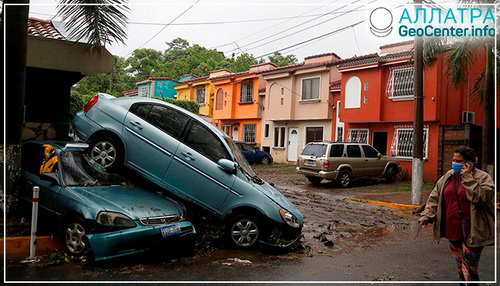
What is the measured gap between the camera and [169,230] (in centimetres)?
530

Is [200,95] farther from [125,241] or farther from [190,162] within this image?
[125,241]

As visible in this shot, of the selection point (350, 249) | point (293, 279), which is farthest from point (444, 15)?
point (293, 279)

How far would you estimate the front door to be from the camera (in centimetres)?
2458

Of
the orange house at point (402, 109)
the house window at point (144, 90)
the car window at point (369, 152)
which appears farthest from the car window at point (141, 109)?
the orange house at point (402, 109)

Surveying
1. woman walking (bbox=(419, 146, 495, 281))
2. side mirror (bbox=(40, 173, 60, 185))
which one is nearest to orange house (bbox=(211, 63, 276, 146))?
side mirror (bbox=(40, 173, 60, 185))

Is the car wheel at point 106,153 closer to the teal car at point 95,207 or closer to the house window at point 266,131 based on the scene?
the teal car at point 95,207

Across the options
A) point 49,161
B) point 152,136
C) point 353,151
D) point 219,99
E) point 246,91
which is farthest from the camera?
point 219,99

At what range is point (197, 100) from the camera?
28391mm

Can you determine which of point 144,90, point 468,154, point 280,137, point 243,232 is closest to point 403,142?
point 280,137

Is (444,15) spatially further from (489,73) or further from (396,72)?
(396,72)

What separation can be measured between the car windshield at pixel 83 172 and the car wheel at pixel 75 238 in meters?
0.75

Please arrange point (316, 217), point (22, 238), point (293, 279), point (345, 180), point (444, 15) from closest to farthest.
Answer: point (293, 279) < point (22, 238) < point (444, 15) < point (316, 217) < point (345, 180)

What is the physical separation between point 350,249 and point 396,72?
13632mm

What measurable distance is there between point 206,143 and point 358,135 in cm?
1493
